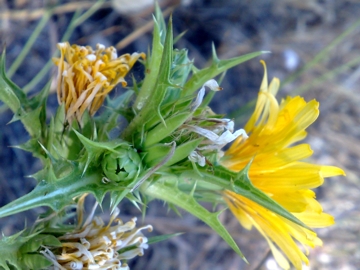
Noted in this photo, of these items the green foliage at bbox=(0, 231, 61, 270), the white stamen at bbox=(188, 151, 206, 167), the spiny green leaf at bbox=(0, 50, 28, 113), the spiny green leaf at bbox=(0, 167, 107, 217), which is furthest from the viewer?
the spiny green leaf at bbox=(0, 50, 28, 113)

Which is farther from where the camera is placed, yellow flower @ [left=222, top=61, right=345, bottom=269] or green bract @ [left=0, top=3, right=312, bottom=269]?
yellow flower @ [left=222, top=61, right=345, bottom=269]

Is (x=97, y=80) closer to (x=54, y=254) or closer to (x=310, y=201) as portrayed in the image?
(x=54, y=254)

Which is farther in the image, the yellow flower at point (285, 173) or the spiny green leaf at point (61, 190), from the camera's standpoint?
the yellow flower at point (285, 173)

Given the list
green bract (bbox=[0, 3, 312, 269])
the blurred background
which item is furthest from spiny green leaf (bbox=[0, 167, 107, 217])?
the blurred background

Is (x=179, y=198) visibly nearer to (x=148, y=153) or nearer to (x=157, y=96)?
(x=148, y=153)

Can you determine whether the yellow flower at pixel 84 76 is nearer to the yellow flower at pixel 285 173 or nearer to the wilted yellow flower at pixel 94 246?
the wilted yellow flower at pixel 94 246

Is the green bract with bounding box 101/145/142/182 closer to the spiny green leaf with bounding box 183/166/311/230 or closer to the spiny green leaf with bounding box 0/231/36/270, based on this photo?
the spiny green leaf with bounding box 183/166/311/230

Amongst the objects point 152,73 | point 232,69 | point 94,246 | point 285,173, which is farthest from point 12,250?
point 232,69

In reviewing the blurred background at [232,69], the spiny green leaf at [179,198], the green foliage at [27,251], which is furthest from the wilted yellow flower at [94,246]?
the blurred background at [232,69]
